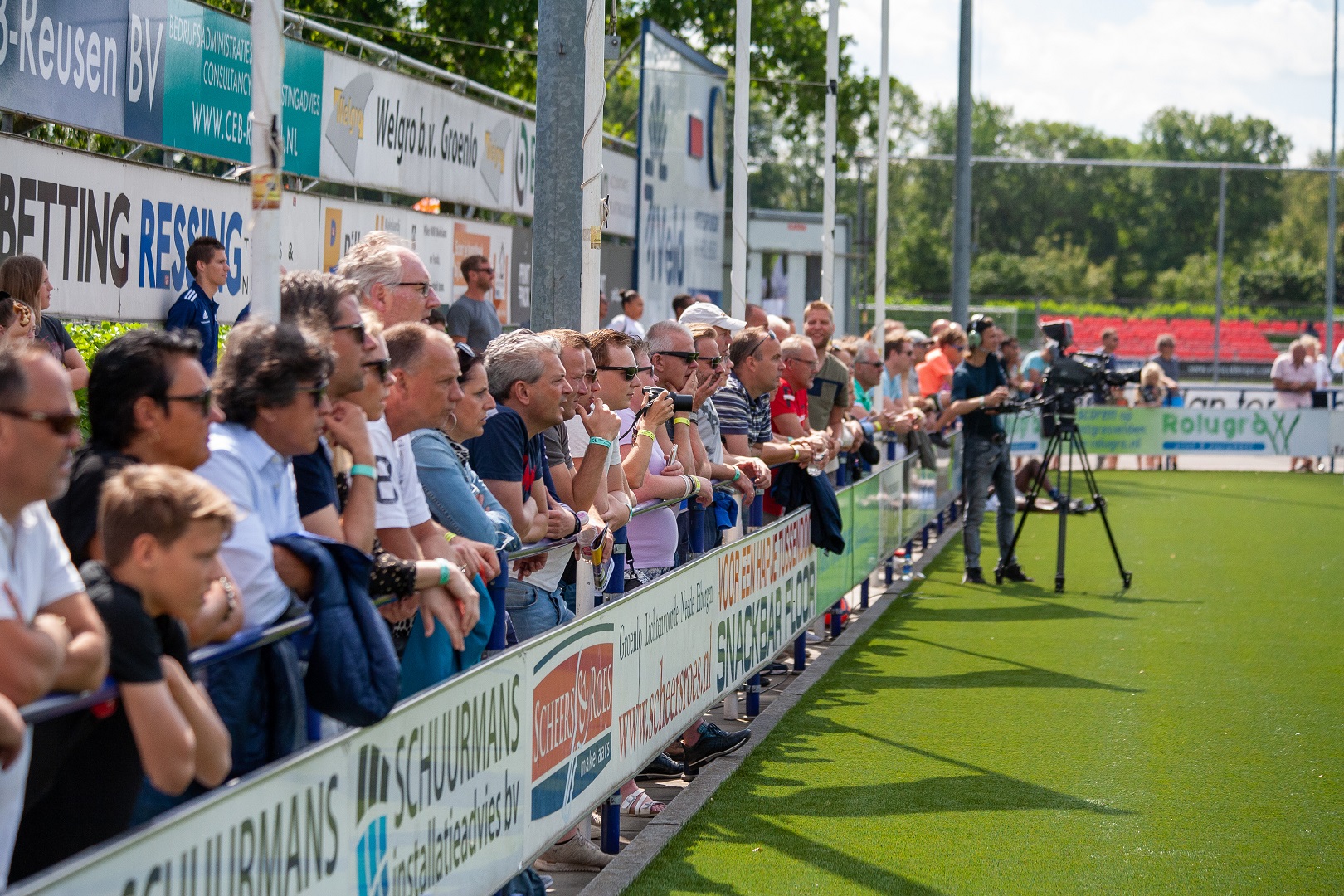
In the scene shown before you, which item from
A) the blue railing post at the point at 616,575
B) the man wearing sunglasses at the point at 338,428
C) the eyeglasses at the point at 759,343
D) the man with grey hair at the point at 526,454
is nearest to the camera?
the man wearing sunglasses at the point at 338,428

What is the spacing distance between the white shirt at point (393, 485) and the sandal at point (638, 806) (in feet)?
8.04

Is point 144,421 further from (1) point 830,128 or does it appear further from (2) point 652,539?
(1) point 830,128

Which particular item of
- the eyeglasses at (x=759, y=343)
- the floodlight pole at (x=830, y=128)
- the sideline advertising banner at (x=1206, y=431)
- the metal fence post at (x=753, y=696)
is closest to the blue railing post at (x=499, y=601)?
the metal fence post at (x=753, y=696)

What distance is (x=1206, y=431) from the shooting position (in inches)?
1053

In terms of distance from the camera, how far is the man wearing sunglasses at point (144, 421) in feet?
10.2

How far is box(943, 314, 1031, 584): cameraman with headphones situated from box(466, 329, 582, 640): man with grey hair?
8.19 m

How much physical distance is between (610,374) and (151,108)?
4.39m

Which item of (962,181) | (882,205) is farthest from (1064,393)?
A: (962,181)

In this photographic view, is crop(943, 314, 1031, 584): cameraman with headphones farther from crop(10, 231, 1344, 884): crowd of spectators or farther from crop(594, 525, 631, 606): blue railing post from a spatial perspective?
crop(594, 525, 631, 606): blue railing post

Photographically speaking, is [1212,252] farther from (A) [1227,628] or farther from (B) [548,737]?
(B) [548,737]

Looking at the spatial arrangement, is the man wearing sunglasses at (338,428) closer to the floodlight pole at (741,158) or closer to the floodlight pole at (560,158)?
the floodlight pole at (560,158)

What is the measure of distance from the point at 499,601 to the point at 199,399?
180 cm

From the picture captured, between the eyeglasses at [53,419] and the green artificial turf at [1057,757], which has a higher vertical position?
the eyeglasses at [53,419]

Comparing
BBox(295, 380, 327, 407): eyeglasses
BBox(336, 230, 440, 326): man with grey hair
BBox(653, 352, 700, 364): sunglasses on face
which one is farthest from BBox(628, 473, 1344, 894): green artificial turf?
BBox(295, 380, 327, 407): eyeglasses
